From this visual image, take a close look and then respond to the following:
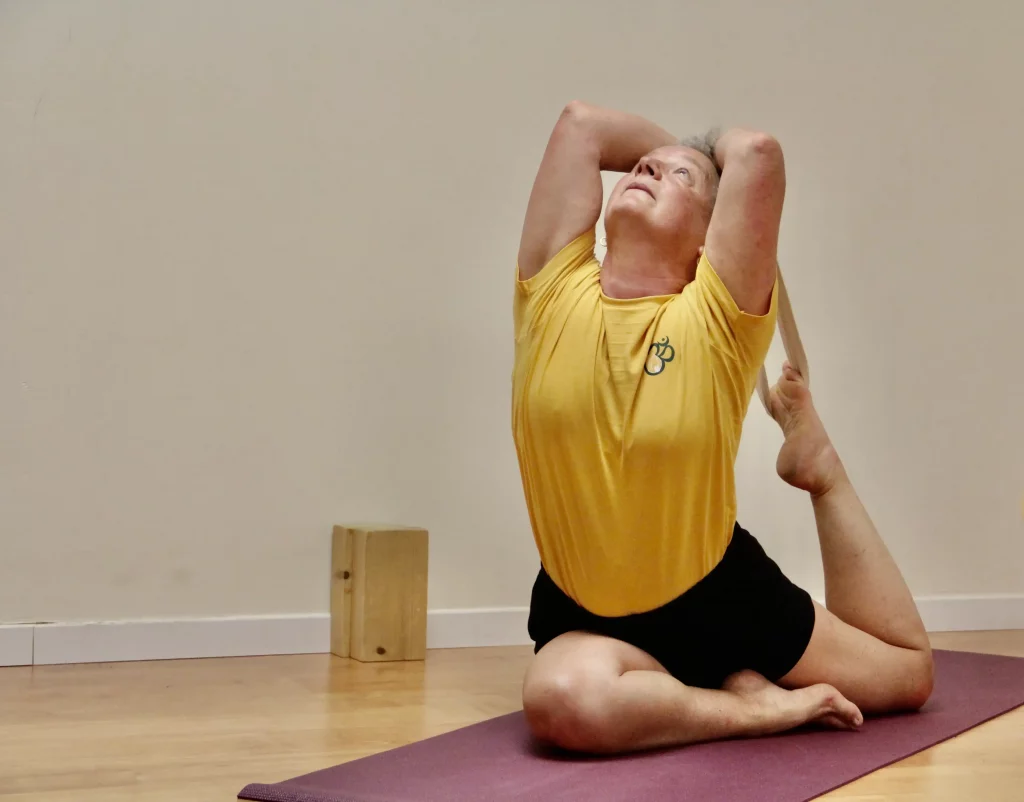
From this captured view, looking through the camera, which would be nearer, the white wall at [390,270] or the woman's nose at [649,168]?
the woman's nose at [649,168]

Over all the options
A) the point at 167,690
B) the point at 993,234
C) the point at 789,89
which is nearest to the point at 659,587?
the point at 167,690

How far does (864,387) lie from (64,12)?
2411 mm

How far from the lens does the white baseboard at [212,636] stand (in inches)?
107

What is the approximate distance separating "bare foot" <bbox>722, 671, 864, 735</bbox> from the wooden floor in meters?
0.16

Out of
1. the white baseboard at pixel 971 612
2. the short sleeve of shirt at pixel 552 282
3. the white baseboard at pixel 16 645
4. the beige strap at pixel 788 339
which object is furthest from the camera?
the white baseboard at pixel 971 612

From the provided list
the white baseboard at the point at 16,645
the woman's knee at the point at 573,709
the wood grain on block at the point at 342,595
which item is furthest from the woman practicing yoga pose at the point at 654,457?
the white baseboard at the point at 16,645

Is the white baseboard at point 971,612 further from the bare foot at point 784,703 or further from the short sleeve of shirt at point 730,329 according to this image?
the short sleeve of shirt at point 730,329

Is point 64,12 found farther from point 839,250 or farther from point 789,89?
point 839,250

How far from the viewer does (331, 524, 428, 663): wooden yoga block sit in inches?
112

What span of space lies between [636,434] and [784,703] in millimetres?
549

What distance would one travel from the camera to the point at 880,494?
3.62 m

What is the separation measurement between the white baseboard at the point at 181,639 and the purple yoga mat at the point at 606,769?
0.84 m

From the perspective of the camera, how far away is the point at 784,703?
2088 millimetres

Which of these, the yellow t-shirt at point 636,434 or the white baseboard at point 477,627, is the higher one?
the yellow t-shirt at point 636,434
